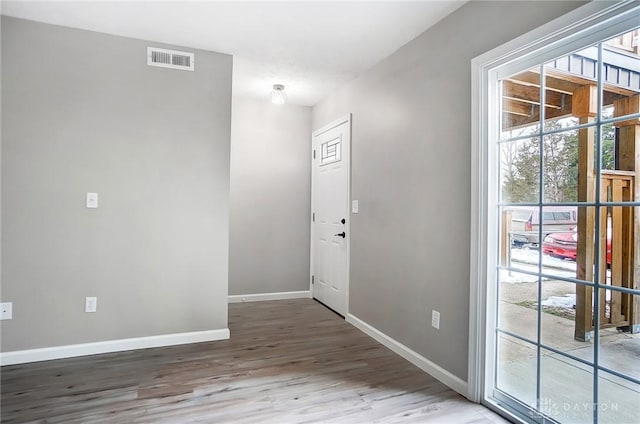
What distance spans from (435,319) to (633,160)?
1.54 metres

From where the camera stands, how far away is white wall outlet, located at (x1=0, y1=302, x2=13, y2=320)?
263cm

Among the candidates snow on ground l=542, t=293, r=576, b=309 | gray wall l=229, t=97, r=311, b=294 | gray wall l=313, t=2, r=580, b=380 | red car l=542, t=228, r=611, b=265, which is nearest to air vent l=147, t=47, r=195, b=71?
gray wall l=229, t=97, r=311, b=294

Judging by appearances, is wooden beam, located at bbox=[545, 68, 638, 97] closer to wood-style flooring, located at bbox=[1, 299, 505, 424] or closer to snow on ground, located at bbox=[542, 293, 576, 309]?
snow on ground, located at bbox=[542, 293, 576, 309]

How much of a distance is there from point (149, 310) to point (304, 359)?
139 centimetres

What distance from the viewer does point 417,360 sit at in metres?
2.72

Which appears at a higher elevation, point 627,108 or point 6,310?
point 627,108

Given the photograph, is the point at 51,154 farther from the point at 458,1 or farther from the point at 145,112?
the point at 458,1

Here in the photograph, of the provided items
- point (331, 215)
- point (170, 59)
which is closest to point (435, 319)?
point (331, 215)

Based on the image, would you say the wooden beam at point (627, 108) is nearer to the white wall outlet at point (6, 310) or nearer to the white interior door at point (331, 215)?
the white interior door at point (331, 215)

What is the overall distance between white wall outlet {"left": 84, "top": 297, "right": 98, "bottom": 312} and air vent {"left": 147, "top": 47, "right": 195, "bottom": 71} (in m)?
2.01

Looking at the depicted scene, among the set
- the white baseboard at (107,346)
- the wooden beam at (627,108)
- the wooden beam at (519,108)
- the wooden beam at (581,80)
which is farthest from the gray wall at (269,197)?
the wooden beam at (627,108)

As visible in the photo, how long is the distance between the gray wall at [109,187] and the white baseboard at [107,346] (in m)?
0.05

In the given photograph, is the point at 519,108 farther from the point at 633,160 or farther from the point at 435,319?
the point at 435,319

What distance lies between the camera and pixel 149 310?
304 cm
